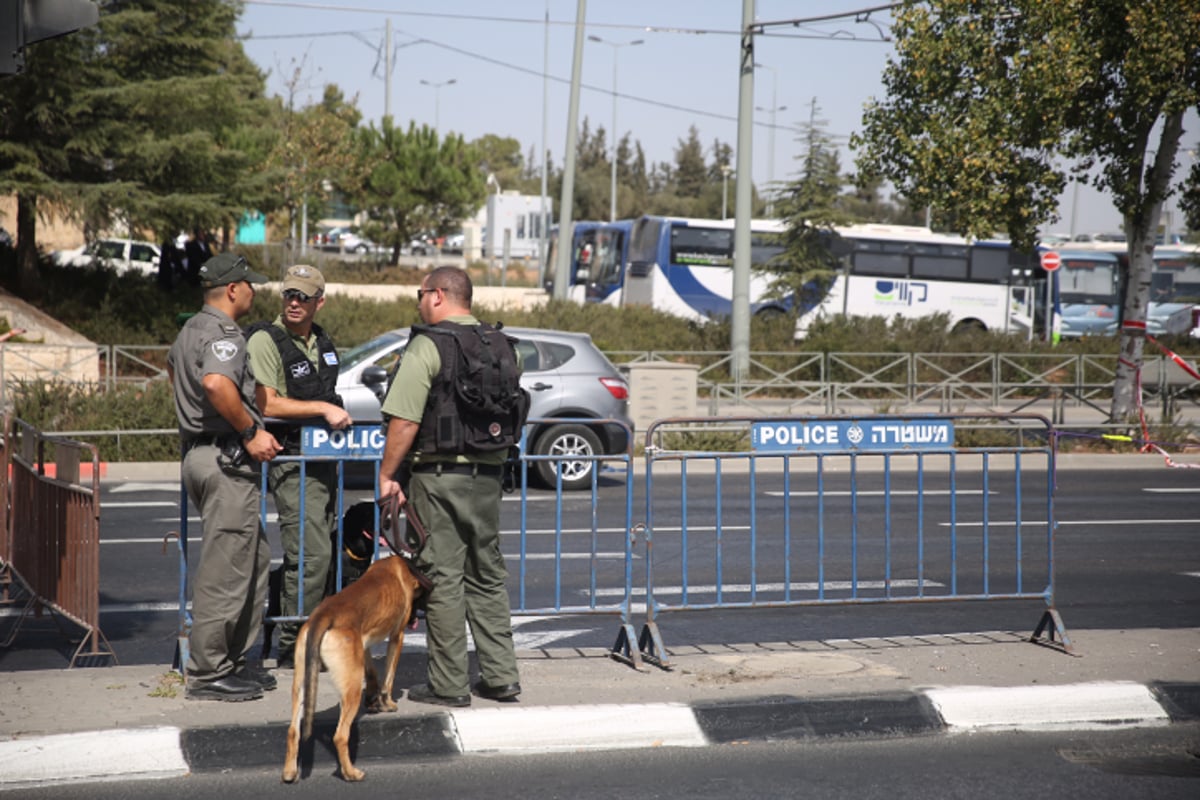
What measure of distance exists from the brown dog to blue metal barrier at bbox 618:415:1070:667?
4.51ft

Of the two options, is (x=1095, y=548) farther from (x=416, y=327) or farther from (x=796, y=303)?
(x=796, y=303)

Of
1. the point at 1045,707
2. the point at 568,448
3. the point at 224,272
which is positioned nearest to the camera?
the point at 224,272

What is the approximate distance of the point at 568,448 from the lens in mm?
13352

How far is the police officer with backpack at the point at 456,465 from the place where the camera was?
17.0 feet

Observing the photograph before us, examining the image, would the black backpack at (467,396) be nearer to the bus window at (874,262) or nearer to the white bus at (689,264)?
the white bus at (689,264)

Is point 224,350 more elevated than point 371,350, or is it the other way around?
point 224,350

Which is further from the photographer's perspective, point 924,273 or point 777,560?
point 924,273

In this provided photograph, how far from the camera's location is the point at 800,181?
29906 mm

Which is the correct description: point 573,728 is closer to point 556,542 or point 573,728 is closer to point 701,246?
point 556,542

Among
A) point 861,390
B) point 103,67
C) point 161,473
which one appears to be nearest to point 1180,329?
point 861,390

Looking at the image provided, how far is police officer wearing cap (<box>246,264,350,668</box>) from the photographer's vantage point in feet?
18.8

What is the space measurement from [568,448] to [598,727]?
Result: 26.8 feet

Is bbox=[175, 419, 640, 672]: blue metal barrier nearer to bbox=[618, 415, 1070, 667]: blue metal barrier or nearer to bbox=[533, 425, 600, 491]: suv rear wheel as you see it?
bbox=[533, 425, 600, 491]: suv rear wheel

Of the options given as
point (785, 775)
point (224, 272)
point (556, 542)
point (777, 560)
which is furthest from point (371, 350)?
point (785, 775)
